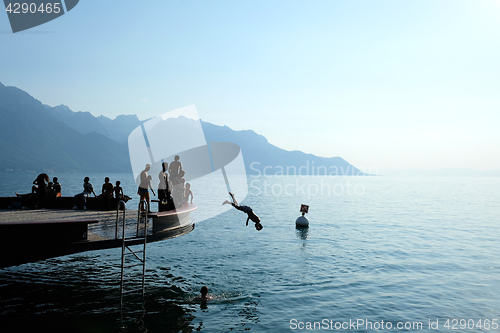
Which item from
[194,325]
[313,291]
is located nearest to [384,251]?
[313,291]

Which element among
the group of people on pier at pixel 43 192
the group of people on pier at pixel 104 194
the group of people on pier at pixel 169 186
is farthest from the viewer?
the group of people on pier at pixel 43 192

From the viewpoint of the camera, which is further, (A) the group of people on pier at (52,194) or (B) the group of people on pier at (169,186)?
(A) the group of people on pier at (52,194)

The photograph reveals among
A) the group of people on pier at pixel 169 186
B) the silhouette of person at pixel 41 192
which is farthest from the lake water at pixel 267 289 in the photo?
the group of people on pier at pixel 169 186

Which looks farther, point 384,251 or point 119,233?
point 384,251

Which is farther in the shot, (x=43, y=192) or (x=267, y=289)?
(x=43, y=192)

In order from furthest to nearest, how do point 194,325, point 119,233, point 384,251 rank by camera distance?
point 384,251
point 119,233
point 194,325

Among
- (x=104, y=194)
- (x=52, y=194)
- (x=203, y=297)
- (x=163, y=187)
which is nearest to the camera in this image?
(x=203, y=297)

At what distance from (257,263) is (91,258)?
457 inches

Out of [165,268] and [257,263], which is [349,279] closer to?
[257,263]

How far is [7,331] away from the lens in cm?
1289

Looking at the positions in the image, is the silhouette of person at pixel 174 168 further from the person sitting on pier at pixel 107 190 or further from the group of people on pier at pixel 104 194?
the person sitting on pier at pixel 107 190

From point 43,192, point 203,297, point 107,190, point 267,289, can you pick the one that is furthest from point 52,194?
point 267,289

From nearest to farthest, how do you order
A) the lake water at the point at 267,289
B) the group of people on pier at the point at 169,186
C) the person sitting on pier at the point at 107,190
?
the lake water at the point at 267,289
the group of people on pier at the point at 169,186
the person sitting on pier at the point at 107,190

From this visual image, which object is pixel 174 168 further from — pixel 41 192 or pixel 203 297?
pixel 41 192
